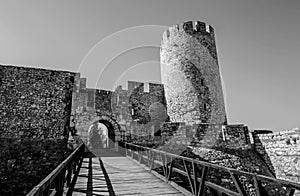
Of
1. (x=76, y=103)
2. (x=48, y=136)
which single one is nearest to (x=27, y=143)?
(x=48, y=136)

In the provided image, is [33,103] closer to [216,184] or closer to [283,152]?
[216,184]

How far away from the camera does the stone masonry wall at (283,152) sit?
6.08 metres

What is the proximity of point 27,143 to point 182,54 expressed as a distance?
9.31m

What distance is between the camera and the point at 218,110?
11422 mm

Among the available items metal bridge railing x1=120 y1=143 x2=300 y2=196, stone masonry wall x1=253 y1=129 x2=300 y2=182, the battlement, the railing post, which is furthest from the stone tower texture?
the railing post

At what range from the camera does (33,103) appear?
752 cm

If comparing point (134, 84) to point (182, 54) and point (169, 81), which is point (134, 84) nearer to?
point (169, 81)

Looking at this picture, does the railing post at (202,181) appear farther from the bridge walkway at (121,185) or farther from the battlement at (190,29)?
the battlement at (190,29)

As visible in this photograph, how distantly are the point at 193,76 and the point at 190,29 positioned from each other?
10.3 feet

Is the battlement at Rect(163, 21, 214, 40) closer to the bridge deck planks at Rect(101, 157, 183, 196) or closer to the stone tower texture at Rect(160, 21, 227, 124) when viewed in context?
the stone tower texture at Rect(160, 21, 227, 124)

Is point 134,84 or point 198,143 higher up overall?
point 134,84

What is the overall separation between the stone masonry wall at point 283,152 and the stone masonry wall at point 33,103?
801 centimetres

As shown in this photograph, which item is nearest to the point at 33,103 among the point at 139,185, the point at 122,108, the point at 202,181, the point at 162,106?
the point at 122,108

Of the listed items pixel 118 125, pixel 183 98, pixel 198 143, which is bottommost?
pixel 198 143
